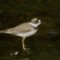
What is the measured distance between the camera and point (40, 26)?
36.1 feet

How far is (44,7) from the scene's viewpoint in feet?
42.3

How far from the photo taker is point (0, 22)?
11.2 metres

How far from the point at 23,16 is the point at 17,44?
2.32 meters

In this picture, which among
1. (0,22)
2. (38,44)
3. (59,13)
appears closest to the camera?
(38,44)

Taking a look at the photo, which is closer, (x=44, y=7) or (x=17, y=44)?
(x=17, y=44)

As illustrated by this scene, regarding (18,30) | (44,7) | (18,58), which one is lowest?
(18,58)

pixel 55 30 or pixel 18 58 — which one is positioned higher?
pixel 55 30

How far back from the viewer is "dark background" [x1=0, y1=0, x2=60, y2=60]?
30.2ft

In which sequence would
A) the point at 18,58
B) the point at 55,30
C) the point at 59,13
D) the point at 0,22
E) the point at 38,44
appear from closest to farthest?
the point at 18,58 → the point at 38,44 → the point at 55,30 → the point at 0,22 → the point at 59,13

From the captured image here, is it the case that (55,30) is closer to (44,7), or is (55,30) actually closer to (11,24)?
(11,24)

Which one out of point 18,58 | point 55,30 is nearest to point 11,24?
point 55,30

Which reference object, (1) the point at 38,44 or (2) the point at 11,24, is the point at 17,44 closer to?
(1) the point at 38,44

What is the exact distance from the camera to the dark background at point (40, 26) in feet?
30.2

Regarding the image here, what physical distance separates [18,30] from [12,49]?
2.07ft
